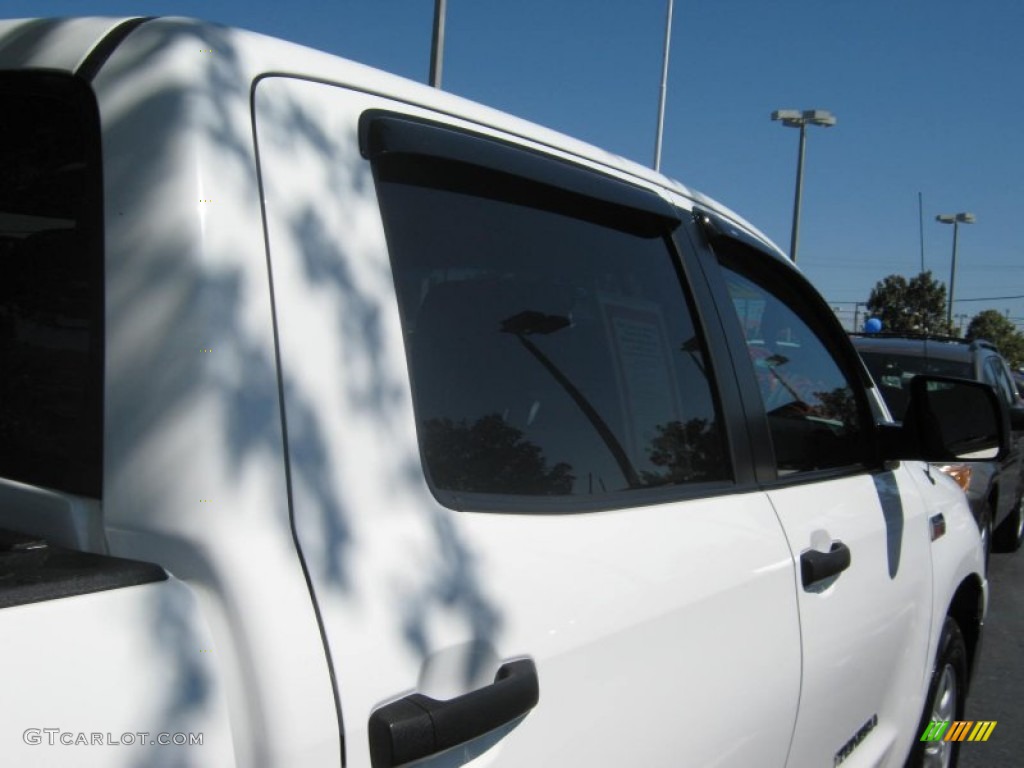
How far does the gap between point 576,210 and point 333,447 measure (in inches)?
33.8

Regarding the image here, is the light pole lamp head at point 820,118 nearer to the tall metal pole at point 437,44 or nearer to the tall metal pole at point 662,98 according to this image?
the tall metal pole at point 662,98

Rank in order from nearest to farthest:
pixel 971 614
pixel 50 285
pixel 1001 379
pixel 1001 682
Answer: pixel 50 285, pixel 971 614, pixel 1001 682, pixel 1001 379

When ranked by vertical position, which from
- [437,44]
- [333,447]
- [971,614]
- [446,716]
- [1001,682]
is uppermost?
[437,44]

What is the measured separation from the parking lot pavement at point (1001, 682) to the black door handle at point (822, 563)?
2716 millimetres

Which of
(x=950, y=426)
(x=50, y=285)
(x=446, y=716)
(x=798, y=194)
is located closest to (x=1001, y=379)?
(x=950, y=426)

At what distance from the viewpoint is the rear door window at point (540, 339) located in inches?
57.0

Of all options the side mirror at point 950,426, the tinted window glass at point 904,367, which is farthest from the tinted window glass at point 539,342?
the tinted window glass at point 904,367

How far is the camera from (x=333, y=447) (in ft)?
3.94

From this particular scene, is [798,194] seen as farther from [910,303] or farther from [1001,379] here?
[910,303]

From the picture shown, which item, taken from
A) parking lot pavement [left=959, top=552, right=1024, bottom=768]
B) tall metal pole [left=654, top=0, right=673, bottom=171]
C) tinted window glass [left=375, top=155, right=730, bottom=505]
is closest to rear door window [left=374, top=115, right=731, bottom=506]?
tinted window glass [left=375, top=155, right=730, bottom=505]

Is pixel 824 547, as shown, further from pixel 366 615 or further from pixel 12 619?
pixel 12 619

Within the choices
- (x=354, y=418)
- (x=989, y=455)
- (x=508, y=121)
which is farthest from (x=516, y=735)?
(x=989, y=455)

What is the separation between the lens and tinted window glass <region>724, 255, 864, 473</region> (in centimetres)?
239

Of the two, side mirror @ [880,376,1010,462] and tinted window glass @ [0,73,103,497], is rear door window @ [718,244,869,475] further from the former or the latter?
tinted window glass @ [0,73,103,497]
